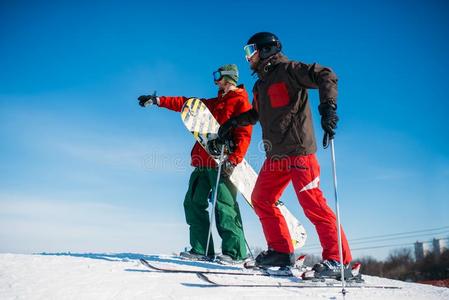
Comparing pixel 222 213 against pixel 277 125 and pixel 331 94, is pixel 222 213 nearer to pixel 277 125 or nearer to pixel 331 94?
pixel 277 125

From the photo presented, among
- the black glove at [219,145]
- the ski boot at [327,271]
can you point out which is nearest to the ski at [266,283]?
the ski boot at [327,271]

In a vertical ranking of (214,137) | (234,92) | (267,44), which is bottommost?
(214,137)

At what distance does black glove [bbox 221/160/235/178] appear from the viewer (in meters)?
5.14

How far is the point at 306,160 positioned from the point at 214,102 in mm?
2489

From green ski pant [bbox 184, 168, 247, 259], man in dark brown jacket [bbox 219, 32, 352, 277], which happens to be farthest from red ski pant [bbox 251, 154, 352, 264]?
green ski pant [bbox 184, 168, 247, 259]

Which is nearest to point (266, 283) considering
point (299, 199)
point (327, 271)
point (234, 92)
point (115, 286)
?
point (327, 271)

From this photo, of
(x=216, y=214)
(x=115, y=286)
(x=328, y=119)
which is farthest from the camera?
(x=216, y=214)

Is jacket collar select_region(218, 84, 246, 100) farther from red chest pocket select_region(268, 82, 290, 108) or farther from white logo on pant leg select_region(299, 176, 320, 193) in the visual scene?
white logo on pant leg select_region(299, 176, 320, 193)

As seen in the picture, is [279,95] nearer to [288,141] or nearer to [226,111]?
[288,141]

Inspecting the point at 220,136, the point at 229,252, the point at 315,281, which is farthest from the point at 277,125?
the point at 229,252

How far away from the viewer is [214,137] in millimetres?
5328

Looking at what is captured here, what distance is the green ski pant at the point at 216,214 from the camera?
4934mm

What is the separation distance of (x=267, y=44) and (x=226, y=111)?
1.48 m

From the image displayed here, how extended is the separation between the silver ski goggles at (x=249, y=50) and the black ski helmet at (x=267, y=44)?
4 centimetres
